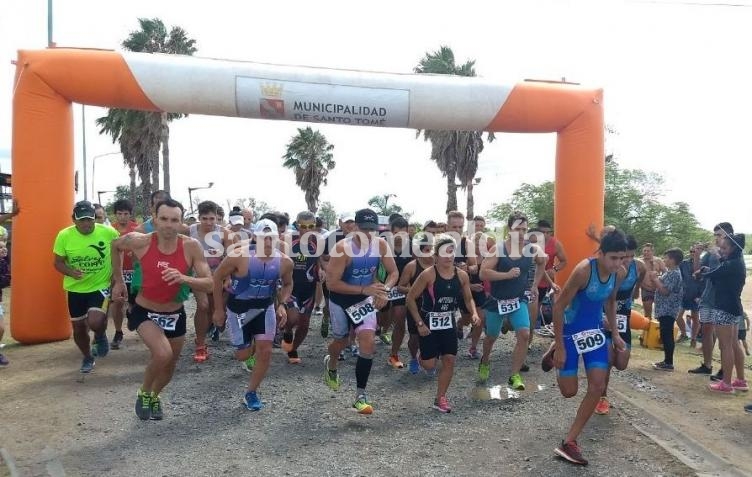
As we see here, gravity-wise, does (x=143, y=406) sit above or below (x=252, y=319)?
below

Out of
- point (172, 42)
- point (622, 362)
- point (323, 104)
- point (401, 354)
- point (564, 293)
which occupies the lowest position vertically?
point (401, 354)

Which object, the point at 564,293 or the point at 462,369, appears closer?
the point at 564,293

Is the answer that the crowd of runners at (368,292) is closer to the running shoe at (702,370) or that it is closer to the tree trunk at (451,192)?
the running shoe at (702,370)

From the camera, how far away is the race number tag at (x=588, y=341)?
172 inches

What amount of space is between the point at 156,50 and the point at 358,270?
72.4 feet

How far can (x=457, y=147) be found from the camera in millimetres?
26391

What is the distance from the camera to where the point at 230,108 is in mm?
8328

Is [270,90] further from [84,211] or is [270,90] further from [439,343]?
[439,343]

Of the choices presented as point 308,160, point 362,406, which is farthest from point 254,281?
point 308,160

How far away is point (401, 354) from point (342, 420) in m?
2.93

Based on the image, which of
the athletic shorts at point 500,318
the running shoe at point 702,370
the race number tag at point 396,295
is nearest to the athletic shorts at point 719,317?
the running shoe at point 702,370

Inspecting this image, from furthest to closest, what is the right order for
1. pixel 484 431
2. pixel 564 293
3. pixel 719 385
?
pixel 719 385 < pixel 484 431 < pixel 564 293

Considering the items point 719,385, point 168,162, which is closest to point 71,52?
point 719,385

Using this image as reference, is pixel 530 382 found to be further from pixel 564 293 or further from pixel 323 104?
pixel 323 104
